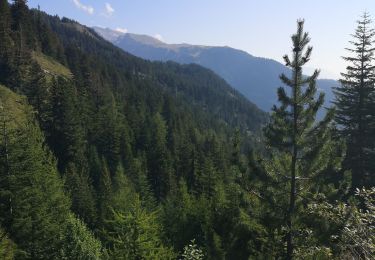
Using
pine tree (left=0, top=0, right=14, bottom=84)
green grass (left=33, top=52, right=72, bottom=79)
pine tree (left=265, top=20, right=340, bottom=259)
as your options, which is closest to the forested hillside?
pine tree (left=265, top=20, right=340, bottom=259)

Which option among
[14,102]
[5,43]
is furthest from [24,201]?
[5,43]

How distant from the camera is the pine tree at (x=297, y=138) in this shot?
17.9 metres

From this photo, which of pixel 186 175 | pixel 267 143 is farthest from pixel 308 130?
pixel 186 175

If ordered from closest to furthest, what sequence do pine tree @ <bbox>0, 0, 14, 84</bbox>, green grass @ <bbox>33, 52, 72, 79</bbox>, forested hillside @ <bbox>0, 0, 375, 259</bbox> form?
1. forested hillside @ <bbox>0, 0, 375, 259</bbox>
2. pine tree @ <bbox>0, 0, 14, 84</bbox>
3. green grass @ <bbox>33, 52, 72, 79</bbox>

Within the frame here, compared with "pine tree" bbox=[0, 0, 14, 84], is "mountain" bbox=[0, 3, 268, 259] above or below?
below

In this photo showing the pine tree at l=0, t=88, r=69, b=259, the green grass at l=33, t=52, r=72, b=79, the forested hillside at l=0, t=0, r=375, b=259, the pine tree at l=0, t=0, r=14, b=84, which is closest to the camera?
the forested hillside at l=0, t=0, r=375, b=259

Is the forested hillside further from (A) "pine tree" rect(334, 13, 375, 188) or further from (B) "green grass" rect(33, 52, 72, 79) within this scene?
(B) "green grass" rect(33, 52, 72, 79)

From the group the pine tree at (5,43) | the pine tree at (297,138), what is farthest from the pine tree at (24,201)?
the pine tree at (5,43)

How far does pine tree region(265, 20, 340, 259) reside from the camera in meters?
17.9

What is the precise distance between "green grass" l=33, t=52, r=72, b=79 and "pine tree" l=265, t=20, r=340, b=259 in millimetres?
90273

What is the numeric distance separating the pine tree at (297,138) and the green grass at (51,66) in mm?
90273

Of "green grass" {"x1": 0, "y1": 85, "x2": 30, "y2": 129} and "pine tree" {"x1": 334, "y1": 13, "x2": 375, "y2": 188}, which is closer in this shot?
"pine tree" {"x1": 334, "y1": 13, "x2": 375, "y2": 188}

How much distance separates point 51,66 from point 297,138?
326ft

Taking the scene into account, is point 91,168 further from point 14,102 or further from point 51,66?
point 51,66
